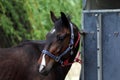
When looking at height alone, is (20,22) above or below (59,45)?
below

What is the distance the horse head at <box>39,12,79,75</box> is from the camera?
7.12m

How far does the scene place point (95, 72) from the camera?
7516mm

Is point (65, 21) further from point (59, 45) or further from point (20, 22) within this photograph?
Answer: point (20, 22)

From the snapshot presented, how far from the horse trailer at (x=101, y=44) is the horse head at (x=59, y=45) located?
24 cm

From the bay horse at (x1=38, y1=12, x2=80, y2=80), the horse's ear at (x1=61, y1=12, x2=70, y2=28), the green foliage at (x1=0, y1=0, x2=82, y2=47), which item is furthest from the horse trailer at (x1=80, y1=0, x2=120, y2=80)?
the green foliage at (x1=0, y1=0, x2=82, y2=47)

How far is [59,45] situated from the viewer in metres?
7.17

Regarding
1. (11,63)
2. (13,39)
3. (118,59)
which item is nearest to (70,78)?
(13,39)

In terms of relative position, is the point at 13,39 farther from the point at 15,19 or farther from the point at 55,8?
the point at 55,8

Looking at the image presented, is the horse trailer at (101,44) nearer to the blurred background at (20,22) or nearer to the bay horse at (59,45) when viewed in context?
the bay horse at (59,45)

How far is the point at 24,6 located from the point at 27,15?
0.24m

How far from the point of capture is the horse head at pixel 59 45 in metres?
7.12

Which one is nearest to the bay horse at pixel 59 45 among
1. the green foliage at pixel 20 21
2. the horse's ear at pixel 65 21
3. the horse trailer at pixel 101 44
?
the horse's ear at pixel 65 21

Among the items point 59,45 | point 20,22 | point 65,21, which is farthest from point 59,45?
point 20,22

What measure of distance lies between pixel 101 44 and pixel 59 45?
2.02 ft
